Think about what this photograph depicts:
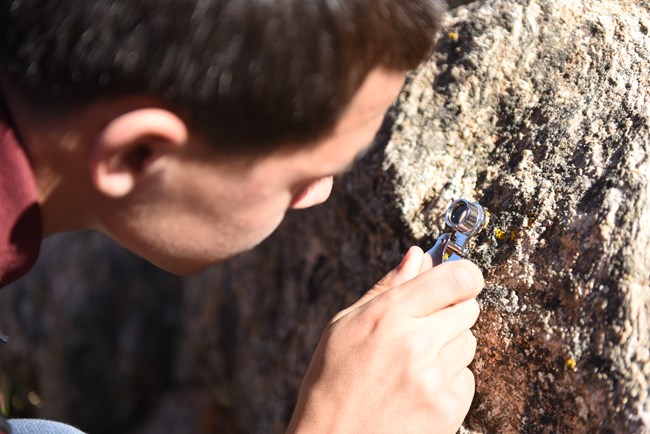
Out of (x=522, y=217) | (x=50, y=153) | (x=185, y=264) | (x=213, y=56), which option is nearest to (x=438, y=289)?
(x=522, y=217)

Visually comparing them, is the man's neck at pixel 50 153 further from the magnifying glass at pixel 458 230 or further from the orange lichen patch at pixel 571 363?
the orange lichen patch at pixel 571 363

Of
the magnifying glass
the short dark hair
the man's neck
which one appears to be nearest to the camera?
the short dark hair

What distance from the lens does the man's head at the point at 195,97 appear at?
103 cm

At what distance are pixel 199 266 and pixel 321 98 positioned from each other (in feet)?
1.26

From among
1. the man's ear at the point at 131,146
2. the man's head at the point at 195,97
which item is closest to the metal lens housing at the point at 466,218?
the man's head at the point at 195,97

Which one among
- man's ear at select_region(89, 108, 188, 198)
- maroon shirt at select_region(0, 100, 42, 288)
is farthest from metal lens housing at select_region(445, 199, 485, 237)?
maroon shirt at select_region(0, 100, 42, 288)

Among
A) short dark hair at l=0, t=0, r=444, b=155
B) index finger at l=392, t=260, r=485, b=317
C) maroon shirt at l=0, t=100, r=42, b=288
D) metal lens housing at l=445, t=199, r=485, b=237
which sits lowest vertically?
index finger at l=392, t=260, r=485, b=317

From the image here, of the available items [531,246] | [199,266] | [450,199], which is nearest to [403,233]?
[450,199]

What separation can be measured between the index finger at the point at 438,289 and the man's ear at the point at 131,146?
44 cm

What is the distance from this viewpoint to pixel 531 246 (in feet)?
4.35

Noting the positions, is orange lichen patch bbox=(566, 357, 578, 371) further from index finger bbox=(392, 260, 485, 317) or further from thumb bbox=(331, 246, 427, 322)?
thumb bbox=(331, 246, 427, 322)

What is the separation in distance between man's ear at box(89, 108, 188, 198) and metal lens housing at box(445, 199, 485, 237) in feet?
1.65

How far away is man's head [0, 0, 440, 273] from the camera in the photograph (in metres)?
1.03

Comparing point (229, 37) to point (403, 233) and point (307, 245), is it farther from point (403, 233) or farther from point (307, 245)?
point (307, 245)
